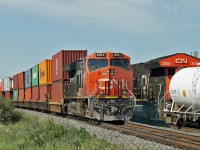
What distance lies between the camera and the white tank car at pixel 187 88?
638 inches

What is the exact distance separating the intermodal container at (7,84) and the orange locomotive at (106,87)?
37.4 meters

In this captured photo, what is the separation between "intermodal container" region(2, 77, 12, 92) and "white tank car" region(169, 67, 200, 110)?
140 ft

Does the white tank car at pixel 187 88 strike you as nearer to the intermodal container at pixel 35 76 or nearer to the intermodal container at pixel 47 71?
the intermodal container at pixel 47 71

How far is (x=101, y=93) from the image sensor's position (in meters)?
21.0

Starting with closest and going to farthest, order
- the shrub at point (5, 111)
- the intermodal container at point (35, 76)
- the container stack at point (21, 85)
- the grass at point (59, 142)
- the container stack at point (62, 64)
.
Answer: the grass at point (59, 142), the shrub at point (5, 111), the container stack at point (62, 64), the intermodal container at point (35, 76), the container stack at point (21, 85)

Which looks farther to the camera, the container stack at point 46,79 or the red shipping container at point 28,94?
Result: the red shipping container at point 28,94

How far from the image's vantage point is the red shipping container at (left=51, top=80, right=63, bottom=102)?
2779cm

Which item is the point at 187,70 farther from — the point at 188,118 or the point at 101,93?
the point at 101,93

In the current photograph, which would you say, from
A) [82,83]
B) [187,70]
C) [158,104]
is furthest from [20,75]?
[187,70]

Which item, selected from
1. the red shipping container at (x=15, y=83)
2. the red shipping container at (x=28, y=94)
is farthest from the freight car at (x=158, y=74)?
the red shipping container at (x=15, y=83)

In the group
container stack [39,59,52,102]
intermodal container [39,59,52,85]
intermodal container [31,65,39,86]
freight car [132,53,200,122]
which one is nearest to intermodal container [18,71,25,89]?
intermodal container [31,65,39,86]

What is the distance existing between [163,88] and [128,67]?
2.29 metres

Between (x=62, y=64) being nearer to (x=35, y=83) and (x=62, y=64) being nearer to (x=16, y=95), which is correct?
(x=35, y=83)

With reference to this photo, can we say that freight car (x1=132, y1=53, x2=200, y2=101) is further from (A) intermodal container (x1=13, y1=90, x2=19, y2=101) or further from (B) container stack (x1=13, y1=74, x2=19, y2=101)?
(A) intermodal container (x1=13, y1=90, x2=19, y2=101)
